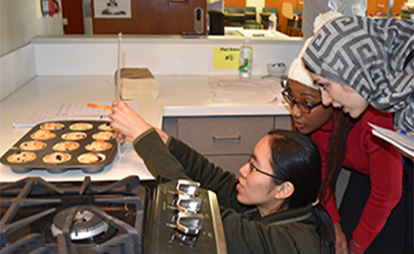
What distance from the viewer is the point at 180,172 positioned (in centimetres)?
119

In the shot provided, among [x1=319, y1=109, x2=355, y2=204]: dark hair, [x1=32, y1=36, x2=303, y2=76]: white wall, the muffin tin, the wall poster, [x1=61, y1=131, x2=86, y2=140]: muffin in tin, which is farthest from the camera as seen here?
the wall poster

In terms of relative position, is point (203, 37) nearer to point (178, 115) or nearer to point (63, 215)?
point (178, 115)

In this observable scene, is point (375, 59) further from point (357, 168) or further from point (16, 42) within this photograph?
point (16, 42)

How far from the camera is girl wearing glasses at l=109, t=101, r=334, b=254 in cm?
98

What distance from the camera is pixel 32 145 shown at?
1.32m

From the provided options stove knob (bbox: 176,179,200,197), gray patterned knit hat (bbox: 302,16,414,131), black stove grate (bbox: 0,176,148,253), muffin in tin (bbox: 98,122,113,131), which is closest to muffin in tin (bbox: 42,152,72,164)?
muffin in tin (bbox: 98,122,113,131)

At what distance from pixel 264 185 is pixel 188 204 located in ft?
1.47

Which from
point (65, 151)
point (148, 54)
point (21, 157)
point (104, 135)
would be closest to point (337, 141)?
point (104, 135)

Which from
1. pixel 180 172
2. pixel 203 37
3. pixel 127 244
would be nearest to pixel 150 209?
pixel 127 244

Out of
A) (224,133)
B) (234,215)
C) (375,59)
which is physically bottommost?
(224,133)

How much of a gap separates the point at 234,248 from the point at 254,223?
0.10 metres

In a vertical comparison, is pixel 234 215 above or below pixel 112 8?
below

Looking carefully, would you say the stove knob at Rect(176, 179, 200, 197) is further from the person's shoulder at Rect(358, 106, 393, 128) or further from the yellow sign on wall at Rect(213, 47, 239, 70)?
the yellow sign on wall at Rect(213, 47, 239, 70)

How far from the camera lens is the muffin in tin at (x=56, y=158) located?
123 centimetres
